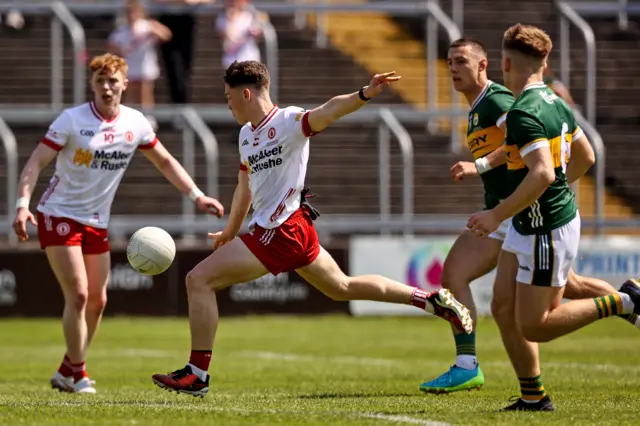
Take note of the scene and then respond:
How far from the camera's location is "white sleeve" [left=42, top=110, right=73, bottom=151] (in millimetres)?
10930

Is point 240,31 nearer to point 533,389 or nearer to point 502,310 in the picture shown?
point 502,310

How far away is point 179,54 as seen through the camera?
22969 millimetres

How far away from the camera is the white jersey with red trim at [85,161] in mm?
10961

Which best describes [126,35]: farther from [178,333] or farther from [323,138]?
[178,333]

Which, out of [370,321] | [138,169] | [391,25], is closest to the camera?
[370,321]

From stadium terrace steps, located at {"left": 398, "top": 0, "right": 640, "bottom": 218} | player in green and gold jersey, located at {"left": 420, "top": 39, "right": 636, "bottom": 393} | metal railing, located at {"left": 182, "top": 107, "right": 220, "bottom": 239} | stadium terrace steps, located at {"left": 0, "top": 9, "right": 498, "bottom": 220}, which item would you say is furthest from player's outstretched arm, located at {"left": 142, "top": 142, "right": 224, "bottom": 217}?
stadium terrace steps, located at {"left": 398, "top": 0, "right": 640, "bottom": 218}

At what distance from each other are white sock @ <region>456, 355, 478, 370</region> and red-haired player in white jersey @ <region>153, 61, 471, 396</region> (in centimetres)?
128

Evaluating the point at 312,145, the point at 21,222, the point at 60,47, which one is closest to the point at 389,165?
the point at 312,145

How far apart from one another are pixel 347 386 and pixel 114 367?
3.39 meters

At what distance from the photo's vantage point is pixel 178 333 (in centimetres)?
1773

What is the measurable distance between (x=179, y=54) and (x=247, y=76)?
13935 millimetres

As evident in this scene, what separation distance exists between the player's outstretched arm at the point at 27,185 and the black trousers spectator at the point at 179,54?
11754 millimetres

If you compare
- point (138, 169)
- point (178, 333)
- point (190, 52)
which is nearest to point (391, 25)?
point (190, 52)

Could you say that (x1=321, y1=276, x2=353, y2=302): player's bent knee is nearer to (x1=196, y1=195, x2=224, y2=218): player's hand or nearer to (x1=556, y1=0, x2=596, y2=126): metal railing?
(x1=196, y1=195, x2=224, y2=218): player's hand
